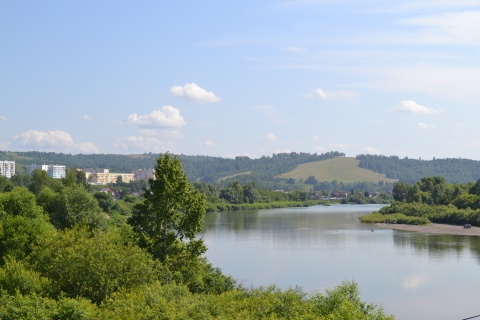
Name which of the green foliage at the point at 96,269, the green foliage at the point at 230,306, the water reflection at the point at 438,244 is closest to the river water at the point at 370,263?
the water reflection at the point at 438,244

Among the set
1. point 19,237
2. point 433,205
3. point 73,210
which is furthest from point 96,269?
point 433,205

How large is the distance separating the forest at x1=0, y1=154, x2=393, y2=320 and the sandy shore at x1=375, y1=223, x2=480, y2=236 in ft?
180

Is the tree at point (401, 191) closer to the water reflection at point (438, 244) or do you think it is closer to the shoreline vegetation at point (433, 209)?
the shoreline vegetation at point (433, 209)

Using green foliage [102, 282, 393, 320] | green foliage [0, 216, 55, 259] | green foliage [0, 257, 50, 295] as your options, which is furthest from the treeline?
green foliage [0, 257, 50, 295]

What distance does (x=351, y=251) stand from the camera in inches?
2453

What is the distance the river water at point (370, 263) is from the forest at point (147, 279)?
9.35 m

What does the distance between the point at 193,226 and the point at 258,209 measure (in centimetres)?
11590

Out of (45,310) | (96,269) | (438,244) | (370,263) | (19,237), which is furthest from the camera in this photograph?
(438,244)

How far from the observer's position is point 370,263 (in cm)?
5453

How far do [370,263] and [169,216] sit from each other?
1127 inches

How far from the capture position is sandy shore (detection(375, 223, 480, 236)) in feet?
269

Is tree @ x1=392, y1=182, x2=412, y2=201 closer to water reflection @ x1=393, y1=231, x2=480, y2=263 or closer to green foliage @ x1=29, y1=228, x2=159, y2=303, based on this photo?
water reflection @ x1=393, y1=231, x2=480, y2=263

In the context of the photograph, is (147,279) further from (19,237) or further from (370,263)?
(370,263)

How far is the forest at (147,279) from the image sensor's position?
2178 centimetres
